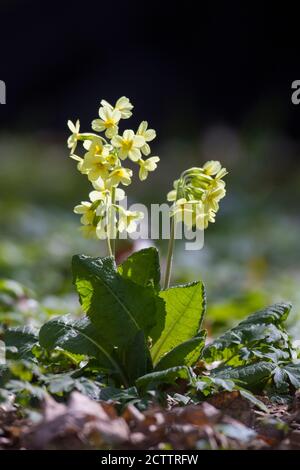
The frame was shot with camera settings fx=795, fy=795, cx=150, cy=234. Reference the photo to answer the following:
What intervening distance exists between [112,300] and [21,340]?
44cm

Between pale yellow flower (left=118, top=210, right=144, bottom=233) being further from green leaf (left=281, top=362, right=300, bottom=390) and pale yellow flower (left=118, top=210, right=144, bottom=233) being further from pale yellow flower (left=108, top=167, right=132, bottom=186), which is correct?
green leaf (left=281, top=362, right=300, bottom=390)

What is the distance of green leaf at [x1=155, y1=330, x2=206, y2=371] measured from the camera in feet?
8.06

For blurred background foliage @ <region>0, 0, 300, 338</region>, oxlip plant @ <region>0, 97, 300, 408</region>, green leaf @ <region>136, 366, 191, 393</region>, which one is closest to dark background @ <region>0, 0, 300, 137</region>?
blurred background foliage @ <region>0, 0, 300, 338</region>

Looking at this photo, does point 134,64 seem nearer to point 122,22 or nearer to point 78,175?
point 122,22

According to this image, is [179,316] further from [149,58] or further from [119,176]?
[149,58]

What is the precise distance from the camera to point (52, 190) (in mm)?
8375

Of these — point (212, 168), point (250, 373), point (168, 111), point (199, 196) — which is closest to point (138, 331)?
point (250, 373)

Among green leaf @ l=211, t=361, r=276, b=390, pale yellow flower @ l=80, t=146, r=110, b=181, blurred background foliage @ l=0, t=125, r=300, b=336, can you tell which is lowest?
green leaf @ l=211, t=361, r=276, b=390

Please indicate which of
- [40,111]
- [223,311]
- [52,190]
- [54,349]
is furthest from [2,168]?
[54,349]

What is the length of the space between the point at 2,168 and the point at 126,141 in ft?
21.4

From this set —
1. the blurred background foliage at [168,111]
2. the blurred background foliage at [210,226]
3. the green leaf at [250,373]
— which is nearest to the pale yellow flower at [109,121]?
the green leaf at [250,373]

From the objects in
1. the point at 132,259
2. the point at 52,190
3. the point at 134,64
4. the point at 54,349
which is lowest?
the point at 54,349

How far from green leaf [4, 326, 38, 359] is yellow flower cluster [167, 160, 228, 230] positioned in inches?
25.8

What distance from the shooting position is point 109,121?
2535 mm
